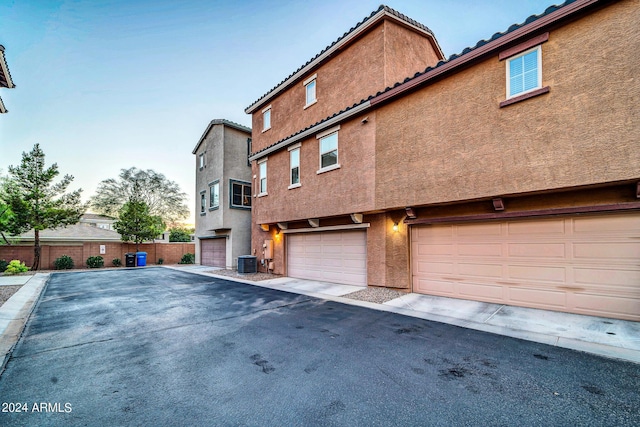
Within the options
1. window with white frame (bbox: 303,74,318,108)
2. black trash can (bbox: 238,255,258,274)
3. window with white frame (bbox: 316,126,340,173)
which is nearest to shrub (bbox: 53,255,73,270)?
black trash can (bbox: 238,255,258,274)

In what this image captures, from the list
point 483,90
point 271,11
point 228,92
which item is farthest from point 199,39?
point 483,90

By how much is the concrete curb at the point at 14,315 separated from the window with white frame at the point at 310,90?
11.2m

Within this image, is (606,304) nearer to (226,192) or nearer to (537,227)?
(537,227)

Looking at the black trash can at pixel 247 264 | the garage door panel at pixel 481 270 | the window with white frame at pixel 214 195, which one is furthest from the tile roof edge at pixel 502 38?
the window with white frame at pixel 214 195

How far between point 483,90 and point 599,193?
3.23 meters

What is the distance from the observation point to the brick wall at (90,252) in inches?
679

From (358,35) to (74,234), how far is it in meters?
30.1

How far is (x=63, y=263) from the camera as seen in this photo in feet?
59.5

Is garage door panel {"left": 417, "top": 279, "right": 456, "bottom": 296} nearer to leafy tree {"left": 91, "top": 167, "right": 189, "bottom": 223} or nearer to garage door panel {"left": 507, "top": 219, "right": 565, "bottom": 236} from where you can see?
garage door panel {"left": 507, "top": 219, "right": 565, "bottom": 236}

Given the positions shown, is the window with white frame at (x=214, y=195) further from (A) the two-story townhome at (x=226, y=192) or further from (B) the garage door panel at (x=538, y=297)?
(B) the garage door panel at (x=538, y=297)

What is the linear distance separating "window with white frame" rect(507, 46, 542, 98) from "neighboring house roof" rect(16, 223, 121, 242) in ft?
93.5

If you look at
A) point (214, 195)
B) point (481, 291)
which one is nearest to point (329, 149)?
point (481, 291)

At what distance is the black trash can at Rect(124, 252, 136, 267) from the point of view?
20.0 metres

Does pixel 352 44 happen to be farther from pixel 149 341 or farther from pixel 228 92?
pixel 228 92
